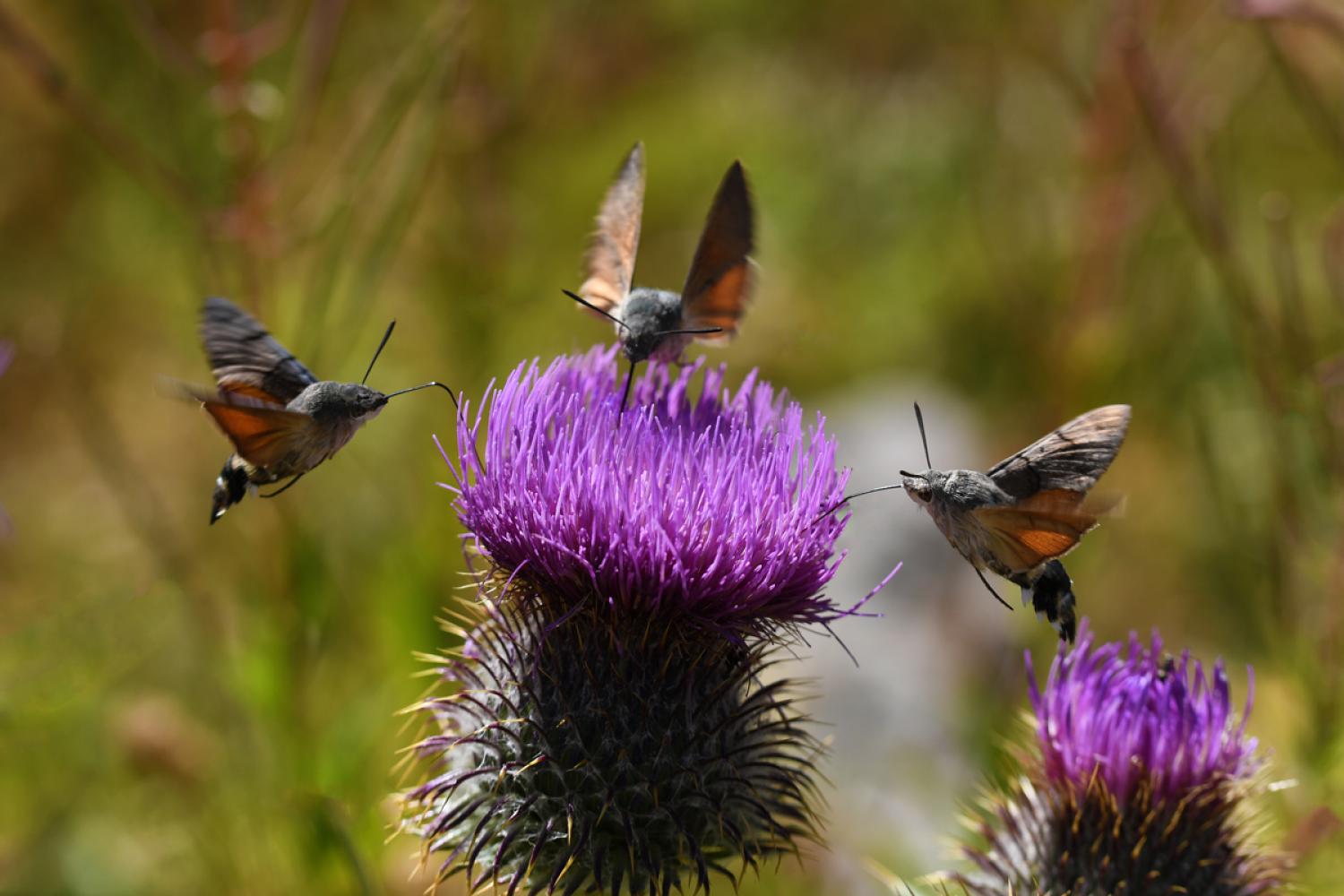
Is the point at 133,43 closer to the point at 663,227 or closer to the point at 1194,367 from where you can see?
the point at 663,227

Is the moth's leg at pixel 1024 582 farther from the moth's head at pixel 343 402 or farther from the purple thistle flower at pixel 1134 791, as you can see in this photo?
the moth's head at pixel 343 402

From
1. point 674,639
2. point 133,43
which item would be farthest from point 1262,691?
point 133,43

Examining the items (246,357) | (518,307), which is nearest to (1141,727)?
(246,357)

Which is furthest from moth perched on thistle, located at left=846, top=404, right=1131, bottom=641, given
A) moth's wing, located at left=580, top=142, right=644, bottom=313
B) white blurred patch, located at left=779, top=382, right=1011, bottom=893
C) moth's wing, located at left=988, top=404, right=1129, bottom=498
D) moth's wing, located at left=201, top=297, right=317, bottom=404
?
white blurred patch, located at left=779, top=382, right=1011, bottom=893

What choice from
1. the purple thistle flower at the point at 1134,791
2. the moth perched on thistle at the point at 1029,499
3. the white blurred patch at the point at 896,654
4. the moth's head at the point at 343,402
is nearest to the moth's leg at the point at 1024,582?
the moth perched on thistle at the point at 1029,499

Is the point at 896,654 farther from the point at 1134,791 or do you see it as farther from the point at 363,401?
the point at 363,401
